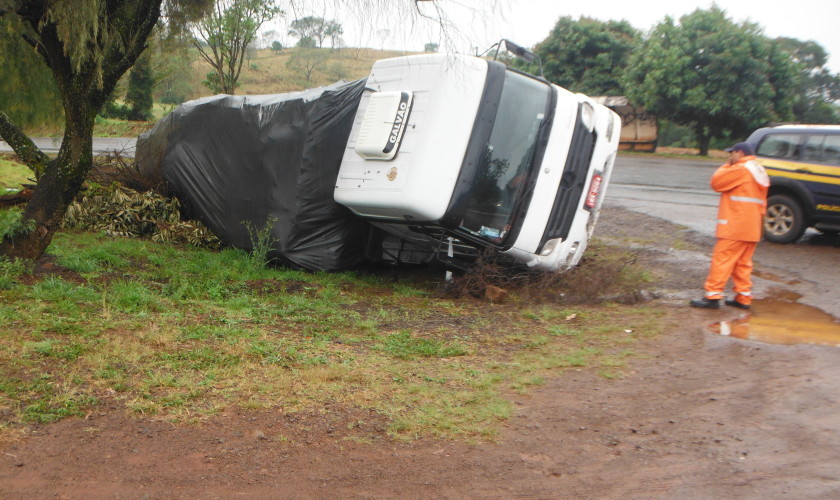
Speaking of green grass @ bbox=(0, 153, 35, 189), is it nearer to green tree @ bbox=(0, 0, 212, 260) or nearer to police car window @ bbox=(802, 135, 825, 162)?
green tree @ bbox=(0, 0, 212, 260)

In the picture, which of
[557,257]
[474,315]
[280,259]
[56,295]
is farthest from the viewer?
[280,259]

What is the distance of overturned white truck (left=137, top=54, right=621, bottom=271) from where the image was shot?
6.79m

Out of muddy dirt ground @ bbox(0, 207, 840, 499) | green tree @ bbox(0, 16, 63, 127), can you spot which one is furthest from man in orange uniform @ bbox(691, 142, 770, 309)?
green tree @ bbox(0, 16, 63, 127)

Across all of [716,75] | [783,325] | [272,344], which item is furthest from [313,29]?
[716,75]

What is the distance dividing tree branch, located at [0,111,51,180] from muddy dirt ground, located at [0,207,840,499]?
3.81m

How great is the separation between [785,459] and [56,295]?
218 inches

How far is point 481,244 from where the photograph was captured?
7.08 m

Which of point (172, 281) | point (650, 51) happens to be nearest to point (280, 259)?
point (172, 281)

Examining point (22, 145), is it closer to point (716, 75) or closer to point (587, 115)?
point (587, 115)

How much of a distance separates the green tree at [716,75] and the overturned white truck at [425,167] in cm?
2076

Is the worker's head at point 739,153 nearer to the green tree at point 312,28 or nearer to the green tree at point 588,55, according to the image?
the green tree at point 312,28

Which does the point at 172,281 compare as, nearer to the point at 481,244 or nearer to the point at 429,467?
the point at 481,244

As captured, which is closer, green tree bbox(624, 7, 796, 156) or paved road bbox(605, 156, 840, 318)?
paved road bbox(605, 156, 840, 318)

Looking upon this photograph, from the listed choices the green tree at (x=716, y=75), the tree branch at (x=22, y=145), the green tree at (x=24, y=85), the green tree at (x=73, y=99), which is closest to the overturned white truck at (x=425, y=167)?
the green tree at (x=73, y=99)
